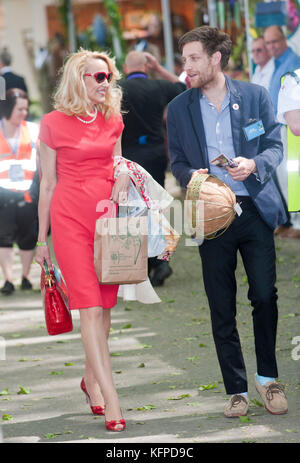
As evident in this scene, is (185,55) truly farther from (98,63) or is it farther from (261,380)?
(261,380)

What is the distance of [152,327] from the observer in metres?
8.70

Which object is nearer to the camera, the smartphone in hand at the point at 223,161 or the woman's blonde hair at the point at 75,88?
the smartphone in hand at the point at 223,161

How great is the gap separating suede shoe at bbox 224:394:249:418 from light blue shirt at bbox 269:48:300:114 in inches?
248

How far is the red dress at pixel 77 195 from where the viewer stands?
5711 millimetres

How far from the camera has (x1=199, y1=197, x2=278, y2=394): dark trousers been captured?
18.7 feet

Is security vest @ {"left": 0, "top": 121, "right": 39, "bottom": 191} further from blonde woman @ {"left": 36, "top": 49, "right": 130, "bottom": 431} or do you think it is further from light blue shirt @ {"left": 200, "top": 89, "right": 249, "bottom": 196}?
light blue shirt @ {"left": 200, "top": 89, "right": 249, "bottom": 196}

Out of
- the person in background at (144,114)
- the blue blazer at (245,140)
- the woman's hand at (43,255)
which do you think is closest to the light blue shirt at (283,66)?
the person in background at (144,114)

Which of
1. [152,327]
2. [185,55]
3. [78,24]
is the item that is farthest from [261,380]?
[78,24]

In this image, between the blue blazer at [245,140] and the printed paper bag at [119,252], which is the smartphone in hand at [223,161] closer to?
the blue blazer at [245,140]

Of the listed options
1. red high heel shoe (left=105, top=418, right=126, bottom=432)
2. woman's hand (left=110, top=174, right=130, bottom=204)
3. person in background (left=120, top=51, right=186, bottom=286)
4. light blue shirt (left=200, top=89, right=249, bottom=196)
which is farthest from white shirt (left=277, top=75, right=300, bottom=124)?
person in background (left=120, top=51, right=186, bottom=286)

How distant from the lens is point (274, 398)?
5.72m

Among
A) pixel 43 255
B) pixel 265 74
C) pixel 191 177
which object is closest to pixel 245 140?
pixel 191 177

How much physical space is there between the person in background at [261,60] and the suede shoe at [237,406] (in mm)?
6860
